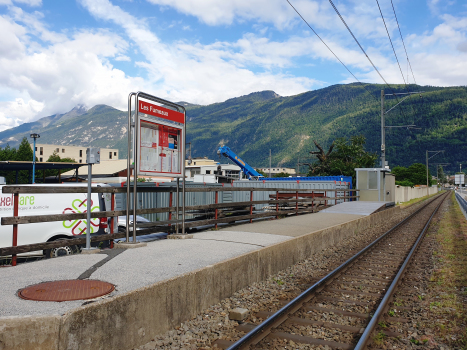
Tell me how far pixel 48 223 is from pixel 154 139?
2.80 metres

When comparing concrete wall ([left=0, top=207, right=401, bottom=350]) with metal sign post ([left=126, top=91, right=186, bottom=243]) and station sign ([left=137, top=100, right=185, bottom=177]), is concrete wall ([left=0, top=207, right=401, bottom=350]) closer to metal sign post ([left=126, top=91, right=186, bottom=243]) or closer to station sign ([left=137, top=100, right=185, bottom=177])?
metal sign post ([left=126, top=91, right=186, bottom=243])

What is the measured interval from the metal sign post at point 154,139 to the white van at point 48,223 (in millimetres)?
1387

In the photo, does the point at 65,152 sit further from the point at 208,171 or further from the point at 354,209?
the point at 354,209

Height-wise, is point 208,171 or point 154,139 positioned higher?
point 208,171

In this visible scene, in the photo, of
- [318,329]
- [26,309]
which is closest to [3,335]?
[26,309]

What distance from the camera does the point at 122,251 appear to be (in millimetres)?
6852

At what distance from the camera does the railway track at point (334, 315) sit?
4469 mm

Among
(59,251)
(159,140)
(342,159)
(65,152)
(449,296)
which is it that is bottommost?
(449,296)

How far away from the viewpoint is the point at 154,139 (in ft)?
26.0

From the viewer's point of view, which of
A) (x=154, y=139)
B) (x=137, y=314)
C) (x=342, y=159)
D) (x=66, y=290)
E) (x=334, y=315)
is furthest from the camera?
(x=342, y=159)

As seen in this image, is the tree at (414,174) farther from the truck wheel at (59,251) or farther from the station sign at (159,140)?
the truck wheel at (59,251)

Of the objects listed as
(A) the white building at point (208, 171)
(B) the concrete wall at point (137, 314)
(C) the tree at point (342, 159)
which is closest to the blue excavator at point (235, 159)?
(A) the white building at point (208, 171)

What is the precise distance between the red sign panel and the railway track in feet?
14.2

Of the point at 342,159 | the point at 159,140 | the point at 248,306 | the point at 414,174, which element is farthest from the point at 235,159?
the point at 414,174
